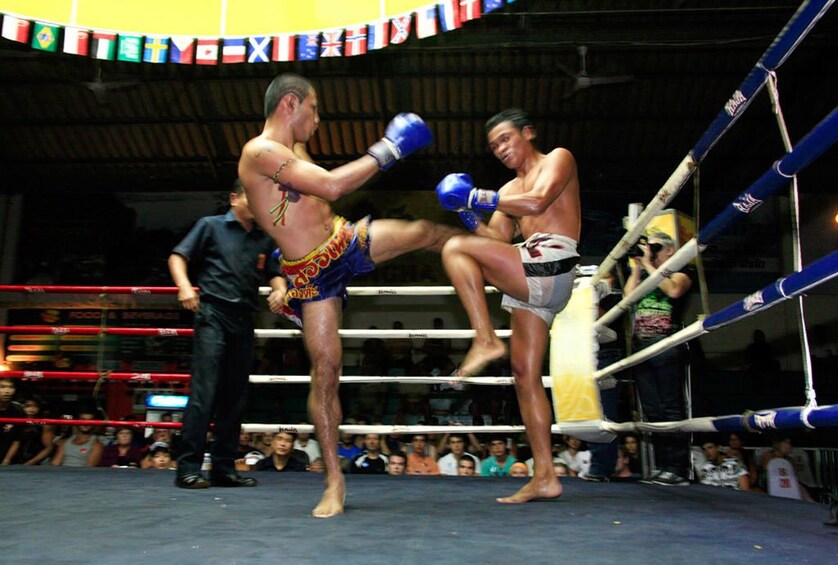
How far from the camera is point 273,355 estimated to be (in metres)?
8.48

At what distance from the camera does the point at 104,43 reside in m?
3.52

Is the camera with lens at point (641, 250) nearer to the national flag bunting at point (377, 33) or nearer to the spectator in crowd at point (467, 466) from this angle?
the national flag bunting at point (377, 33)

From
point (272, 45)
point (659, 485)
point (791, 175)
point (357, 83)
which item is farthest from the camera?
point (357, 83)

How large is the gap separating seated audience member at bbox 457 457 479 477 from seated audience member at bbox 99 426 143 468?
2351 mm

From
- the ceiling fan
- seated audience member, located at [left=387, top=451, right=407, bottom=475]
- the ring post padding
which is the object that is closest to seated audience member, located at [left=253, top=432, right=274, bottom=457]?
seated audience member, located at [left=387, top=451, right=407, bottom=475]

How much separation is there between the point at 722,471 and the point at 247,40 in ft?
13.7

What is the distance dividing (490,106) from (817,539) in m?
7.18

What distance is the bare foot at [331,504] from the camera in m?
1.85

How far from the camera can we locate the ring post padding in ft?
10.4

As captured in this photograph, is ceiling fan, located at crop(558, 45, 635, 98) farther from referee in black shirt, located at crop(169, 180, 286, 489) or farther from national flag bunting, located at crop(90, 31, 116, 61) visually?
referee in black shirt, located at crop(169, 180, 286, 489)

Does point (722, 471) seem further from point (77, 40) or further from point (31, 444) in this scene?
point (31, 444)

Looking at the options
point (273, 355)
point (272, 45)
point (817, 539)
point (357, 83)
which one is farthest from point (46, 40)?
point (273, 355)

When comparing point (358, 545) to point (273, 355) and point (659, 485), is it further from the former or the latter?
point (273, 355)

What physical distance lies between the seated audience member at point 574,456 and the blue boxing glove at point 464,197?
136 inches
